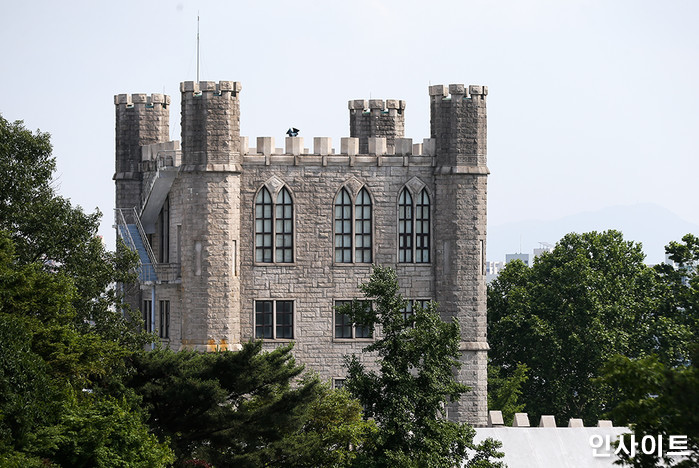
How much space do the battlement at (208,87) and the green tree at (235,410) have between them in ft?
39.2

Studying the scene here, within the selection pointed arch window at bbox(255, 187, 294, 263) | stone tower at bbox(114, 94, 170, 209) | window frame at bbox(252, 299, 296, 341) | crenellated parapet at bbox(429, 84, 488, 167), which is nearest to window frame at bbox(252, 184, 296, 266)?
pointed arch window at bbox(255, 187, 294, 263)

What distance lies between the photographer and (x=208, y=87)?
52.2 metres

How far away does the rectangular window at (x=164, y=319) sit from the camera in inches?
2125

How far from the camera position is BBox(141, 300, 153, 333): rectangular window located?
184 ft

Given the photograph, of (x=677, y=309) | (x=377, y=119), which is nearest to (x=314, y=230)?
(x=377, y=119)

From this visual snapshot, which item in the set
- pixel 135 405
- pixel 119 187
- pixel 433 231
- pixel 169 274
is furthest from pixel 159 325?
pixel 135 405

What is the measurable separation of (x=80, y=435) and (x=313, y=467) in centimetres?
1125

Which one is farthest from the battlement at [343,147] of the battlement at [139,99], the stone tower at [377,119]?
the battlement at [139,99]

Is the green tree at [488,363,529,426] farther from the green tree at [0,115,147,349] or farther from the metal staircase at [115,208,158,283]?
the green tree at [0,115,147,349]

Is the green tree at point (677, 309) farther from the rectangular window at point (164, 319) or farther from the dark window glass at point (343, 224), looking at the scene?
the rectangular window at point (164, 319)

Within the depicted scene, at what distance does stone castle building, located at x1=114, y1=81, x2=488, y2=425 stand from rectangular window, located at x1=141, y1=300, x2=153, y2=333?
5.64ft

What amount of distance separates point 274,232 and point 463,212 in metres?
6.98

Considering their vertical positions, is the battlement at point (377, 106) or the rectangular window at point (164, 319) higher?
the battlement at point (377, 106)

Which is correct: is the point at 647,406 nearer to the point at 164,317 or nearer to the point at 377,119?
the point at 164,317
